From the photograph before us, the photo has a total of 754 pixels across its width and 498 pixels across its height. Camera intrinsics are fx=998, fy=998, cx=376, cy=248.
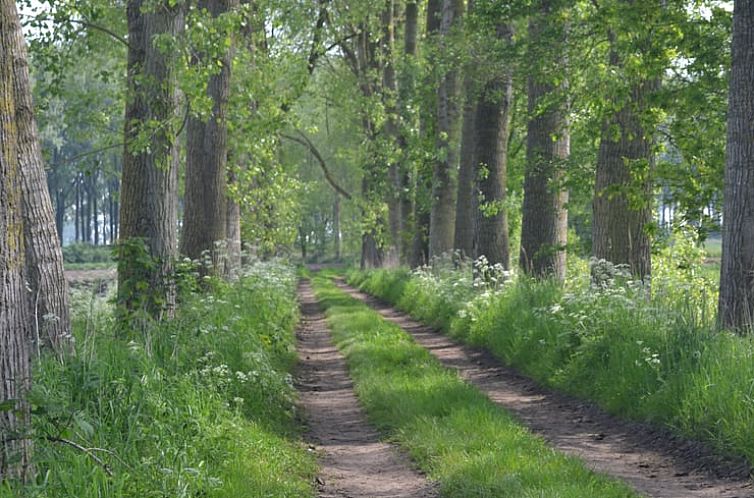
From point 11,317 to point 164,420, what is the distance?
2.16 m

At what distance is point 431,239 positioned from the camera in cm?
2748

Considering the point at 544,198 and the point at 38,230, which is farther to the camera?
the point at 544,198

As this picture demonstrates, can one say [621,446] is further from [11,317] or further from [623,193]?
[623,193]

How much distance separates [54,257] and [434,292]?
14155 millimetres

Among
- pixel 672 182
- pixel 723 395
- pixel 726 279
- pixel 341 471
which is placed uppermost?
pixel 672 182

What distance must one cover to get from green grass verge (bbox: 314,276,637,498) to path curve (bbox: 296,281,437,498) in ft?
0.49

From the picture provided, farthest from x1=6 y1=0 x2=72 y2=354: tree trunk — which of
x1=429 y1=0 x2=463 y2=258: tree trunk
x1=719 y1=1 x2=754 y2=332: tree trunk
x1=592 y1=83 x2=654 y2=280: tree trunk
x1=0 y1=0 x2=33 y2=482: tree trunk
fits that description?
x1=429 y1=0 x2=463 y2=258: tree trunk

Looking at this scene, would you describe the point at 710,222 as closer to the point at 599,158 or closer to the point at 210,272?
the point at 599,158

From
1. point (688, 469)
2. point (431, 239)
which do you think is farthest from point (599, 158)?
point (431, 239)

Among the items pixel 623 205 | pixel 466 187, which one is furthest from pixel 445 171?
pixel 623 205

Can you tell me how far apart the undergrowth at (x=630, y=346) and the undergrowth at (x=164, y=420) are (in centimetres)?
334

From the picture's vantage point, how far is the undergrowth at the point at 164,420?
5.89 metres

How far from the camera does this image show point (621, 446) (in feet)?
29.2

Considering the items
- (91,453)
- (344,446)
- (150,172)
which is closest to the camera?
(91,453)
